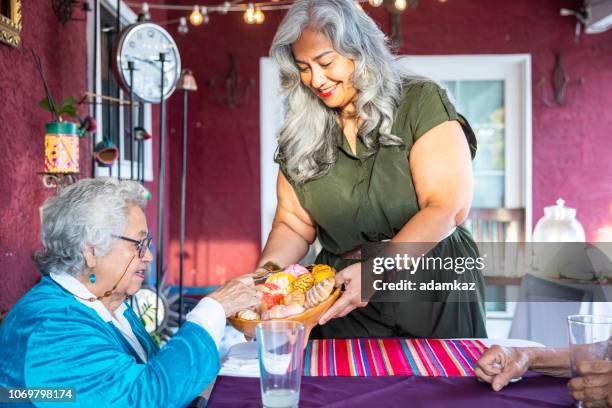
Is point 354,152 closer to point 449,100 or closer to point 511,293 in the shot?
point 449,100

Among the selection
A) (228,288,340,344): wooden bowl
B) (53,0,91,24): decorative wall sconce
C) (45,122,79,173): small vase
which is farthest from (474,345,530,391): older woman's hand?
(53,0,91,24): decorative wall sconce

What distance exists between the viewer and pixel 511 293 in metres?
3.80

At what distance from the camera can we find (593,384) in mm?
952

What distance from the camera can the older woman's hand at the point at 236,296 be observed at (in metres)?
1.27

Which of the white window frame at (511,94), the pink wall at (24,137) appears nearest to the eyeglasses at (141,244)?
the pink wall at (24,137)

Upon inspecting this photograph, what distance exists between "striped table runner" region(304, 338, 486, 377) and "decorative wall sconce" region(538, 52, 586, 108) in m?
4.12

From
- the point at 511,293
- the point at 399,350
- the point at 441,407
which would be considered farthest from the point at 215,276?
the point at 441,407

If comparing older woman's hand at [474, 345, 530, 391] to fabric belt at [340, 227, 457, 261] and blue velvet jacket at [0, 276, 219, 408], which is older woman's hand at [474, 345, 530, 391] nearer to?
blue velvet jacket at [0, 276, 219, 408]

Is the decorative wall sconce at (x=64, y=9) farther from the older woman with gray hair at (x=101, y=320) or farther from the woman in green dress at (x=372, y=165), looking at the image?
the older woman with gray hair at (x=101, y=320)

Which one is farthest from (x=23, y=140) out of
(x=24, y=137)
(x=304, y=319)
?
(x=304, y=319)

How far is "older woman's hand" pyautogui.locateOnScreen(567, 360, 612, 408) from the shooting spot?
3.11ft

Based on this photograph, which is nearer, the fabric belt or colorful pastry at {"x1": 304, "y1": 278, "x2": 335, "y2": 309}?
colorful pastry at {"x1": 304, "y1": 278, "x2": 335, "y2": 309}

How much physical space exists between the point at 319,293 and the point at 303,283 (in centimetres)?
7

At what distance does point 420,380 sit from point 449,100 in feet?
2.64
